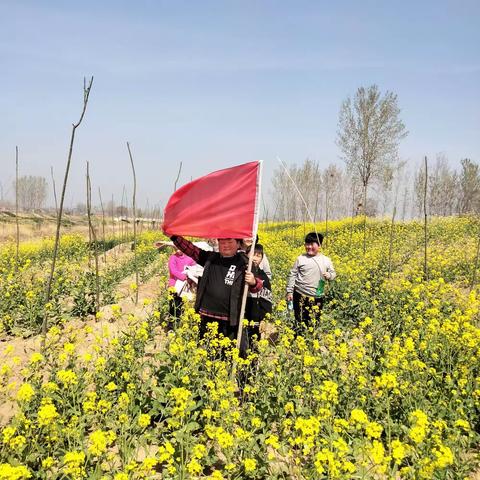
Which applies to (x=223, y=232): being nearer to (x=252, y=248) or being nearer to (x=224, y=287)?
(x=252, y=248)

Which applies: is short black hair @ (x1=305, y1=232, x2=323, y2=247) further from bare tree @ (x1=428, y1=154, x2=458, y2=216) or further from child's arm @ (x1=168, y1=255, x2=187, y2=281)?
bare tree @ (x1=428, y1=154, x2=458, y2=216)

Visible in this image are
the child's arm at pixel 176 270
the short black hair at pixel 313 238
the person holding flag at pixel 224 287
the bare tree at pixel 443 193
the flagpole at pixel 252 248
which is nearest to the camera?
the flagpole at pixel 252 248

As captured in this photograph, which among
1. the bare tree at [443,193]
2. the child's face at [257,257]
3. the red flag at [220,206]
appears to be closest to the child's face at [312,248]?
the child's face at [257,257]

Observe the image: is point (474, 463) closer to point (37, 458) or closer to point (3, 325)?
point (37, 458)

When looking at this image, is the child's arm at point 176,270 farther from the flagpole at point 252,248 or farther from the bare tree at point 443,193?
the bare tree at point 443,193

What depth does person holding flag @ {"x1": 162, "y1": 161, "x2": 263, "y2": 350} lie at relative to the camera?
4.46m

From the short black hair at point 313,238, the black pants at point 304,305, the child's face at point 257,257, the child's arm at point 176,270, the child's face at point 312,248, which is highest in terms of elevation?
the short black hair at point 313,238

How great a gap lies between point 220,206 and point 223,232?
34 cm

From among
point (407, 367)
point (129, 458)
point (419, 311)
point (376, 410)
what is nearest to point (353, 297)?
point (419, 311)

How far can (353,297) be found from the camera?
8.12 metres

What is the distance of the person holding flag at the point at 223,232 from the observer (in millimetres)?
4465

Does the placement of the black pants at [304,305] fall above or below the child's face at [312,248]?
below

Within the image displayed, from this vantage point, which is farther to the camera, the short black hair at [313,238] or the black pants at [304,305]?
the black pants at [304,305]

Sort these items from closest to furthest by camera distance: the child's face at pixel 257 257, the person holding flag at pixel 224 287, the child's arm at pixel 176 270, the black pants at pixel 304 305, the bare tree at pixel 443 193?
the person holding flag at pixel 224 287, the child's face at pixel 257 257, the black pants at pixel 304 305, the child's arm at pixel 176 270, the bare tree at pixel 443 193
